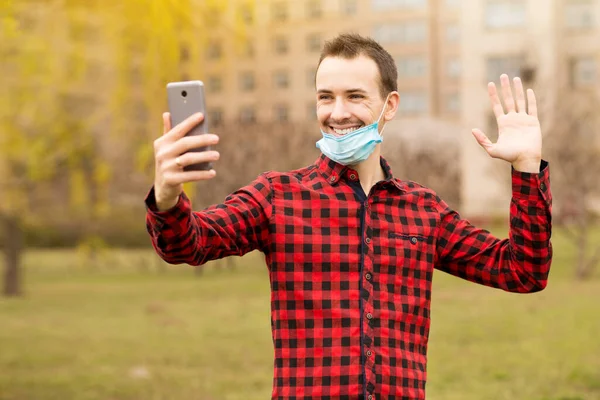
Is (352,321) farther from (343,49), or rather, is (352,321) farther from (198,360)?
(198,360)

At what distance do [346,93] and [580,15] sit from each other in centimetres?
4310

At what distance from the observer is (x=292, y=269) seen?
291cm

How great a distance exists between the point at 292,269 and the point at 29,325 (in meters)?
13.8

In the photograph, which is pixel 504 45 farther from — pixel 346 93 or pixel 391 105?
pixel 346 93

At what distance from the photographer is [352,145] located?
2980mm

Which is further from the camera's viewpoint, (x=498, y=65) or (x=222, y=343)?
(x=498, y=65)

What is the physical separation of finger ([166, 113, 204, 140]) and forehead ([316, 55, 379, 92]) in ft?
2.25

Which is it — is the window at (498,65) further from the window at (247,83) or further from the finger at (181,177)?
the finger at (181,177)

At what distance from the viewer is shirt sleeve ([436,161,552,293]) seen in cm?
294

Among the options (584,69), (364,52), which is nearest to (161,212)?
(364,52)

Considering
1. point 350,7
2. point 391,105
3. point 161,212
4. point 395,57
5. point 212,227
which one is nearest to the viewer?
point 161,212

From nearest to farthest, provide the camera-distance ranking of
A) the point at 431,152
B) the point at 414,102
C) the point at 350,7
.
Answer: the point at 431,152 → the point at 350,7 → the point at 414,102

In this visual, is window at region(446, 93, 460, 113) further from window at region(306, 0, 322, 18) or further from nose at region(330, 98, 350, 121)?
nose at region(330, 98, 350, 121)

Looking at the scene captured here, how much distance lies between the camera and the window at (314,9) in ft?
160
